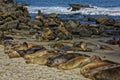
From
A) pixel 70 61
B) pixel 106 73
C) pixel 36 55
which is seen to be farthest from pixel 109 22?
pixel 106 73

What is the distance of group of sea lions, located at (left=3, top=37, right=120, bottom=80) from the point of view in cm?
1487

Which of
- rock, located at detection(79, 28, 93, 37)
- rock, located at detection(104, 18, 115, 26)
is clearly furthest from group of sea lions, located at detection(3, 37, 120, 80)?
rock, located at detection(104, 18, 115, 26)

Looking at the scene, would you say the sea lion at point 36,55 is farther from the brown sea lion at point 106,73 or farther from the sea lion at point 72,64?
the brown sea lion at point 106,73

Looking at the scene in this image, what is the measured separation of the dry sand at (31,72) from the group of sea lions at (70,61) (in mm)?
343

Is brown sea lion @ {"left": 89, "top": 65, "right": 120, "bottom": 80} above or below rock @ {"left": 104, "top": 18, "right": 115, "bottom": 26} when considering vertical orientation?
above

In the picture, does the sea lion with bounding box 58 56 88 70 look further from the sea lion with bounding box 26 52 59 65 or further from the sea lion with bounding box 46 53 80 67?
the sea lion with bounding box 26 52 59 65

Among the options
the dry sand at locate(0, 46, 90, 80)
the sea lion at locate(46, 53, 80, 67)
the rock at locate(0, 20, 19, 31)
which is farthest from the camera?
the rock at locate(0, 20, 19, 31)


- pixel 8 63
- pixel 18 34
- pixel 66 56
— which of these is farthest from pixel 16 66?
pixel 18 34

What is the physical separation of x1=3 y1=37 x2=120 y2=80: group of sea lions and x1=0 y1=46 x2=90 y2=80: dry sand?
0.34m

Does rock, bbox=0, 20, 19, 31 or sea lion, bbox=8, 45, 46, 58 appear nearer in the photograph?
sea lion, bbox=8, 45, 46, 58

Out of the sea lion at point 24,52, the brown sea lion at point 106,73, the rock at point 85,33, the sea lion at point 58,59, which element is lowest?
the rock at point 85,33

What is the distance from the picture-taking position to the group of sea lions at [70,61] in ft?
48.8

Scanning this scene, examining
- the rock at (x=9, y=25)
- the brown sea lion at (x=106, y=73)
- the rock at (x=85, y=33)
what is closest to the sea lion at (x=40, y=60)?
the brown sea lion at (x=106, y=73)

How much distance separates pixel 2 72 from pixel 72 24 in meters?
20.4
